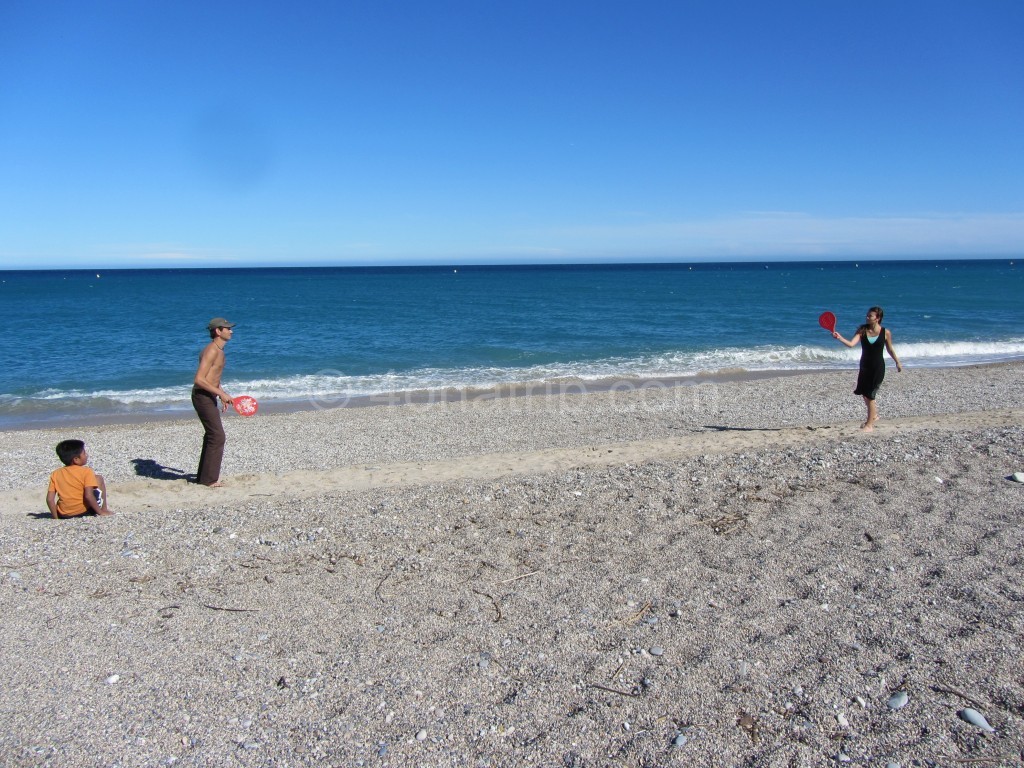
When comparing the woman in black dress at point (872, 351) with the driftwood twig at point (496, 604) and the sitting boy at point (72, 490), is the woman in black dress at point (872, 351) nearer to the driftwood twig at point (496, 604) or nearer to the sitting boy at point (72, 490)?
the driftwood twig at point (496, 604)

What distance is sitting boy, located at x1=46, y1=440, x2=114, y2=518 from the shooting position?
7121 mm

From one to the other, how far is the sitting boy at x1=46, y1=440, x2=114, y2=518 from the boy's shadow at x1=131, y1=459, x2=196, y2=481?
1733mm

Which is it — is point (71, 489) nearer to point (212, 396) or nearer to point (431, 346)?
point (212, 396)

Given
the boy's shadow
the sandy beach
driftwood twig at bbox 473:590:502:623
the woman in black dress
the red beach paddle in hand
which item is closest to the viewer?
the sandy beach

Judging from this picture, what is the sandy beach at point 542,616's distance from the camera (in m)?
3.37

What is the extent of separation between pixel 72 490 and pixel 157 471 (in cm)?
285

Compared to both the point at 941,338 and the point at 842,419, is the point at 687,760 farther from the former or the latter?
the point at 941,338

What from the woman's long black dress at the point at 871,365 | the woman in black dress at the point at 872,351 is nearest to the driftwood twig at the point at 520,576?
the woman in black dress at the point at 872,351

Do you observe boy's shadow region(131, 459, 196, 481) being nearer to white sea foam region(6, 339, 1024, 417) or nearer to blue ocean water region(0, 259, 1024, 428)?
blue ocean water region(0, 259, 1024, 428)

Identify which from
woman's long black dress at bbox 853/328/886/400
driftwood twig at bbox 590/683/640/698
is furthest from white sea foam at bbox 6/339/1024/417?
driftwood twig at bbox 590/683/640/698

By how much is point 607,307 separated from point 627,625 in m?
40.8

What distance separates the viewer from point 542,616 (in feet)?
14.8

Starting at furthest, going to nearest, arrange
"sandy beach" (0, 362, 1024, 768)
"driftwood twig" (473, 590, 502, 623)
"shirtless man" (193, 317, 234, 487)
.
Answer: "shirtless man" (193, 317, 234, 487)
"driftwood twig" (473, 590, 502, 623)
"sandy beach" (0, 362, 1024, 768)

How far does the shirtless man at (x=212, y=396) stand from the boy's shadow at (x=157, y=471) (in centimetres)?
58
